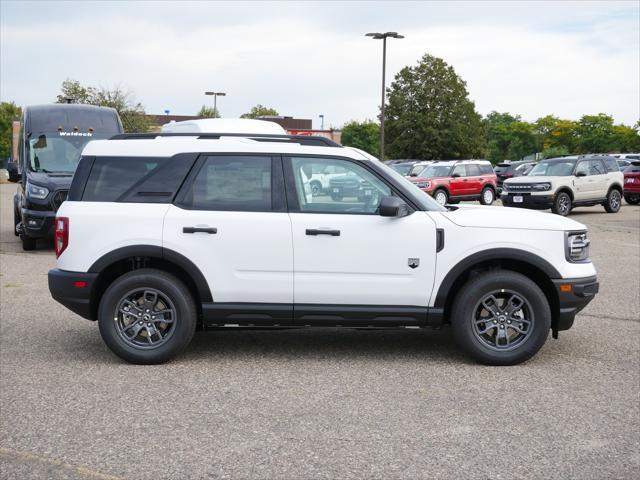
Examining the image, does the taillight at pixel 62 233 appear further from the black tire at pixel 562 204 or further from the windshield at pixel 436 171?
the windshield at pixel 436 171

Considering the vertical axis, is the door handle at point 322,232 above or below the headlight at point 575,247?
above

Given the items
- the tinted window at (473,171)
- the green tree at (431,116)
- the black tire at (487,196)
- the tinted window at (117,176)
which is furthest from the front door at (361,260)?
the green tree at (431,116)

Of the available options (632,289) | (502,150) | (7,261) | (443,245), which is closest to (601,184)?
(632,289)

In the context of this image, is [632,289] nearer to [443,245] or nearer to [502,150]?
[443,245]

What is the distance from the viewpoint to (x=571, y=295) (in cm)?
650

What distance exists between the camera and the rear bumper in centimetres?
655

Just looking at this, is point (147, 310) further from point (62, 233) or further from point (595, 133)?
point (595, 133)

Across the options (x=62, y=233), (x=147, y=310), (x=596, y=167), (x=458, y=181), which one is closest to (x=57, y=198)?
(x=62, y=233)

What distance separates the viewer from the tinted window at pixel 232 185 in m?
6.59

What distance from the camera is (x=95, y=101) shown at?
46.2 meters

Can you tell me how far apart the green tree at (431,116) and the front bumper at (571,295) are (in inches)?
2791

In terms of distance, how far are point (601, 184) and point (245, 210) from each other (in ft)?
71.3

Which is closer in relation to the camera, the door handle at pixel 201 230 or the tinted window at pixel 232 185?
the door handle at pixel 201 230

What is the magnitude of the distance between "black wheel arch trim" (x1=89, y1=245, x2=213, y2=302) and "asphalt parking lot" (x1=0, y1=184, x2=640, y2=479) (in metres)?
0.62
